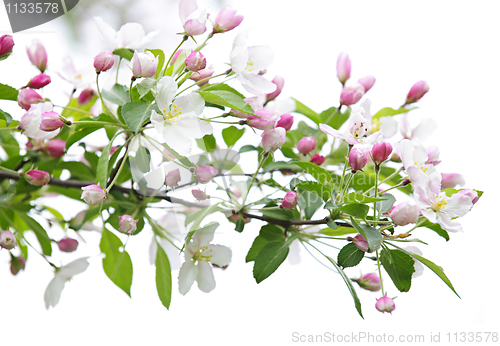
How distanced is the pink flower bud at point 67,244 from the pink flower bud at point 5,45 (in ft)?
1.29

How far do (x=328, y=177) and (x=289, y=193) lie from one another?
70 mm

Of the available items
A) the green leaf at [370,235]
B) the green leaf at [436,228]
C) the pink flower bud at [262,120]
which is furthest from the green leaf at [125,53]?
the green leaf at [436,228]

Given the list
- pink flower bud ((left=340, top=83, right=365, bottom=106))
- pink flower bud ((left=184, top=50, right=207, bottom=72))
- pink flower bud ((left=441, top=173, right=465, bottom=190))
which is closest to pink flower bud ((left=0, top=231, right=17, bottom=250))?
pink flower bud ((left=184, top=50, right=207, bottom=72))

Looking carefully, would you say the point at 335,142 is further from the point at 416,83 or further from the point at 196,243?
the point at 196,243

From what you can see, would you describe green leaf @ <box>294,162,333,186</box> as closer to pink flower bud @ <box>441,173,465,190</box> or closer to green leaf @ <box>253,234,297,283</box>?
green leaf @ <box>253,234,297,283</box>

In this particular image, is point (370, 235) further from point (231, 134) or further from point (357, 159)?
point (231, 134)

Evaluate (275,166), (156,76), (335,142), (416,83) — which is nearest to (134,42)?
(156,76)

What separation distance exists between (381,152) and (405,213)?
0.10 metres

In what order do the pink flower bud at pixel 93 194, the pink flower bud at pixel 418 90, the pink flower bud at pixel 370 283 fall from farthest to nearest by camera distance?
Answer: 1. the pink flower bud at pixel 418 90
2. the pink flower bud at pixel 370 283
3. the pink flower bud at pixel 93 194

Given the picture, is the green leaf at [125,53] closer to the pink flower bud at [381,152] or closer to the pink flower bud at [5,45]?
the pink flower bud at [5,45]

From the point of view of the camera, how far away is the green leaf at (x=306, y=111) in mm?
950

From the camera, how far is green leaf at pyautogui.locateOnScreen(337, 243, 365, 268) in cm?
68

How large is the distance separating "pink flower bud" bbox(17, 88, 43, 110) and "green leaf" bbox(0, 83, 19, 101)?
0.03 m

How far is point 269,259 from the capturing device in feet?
2.39
